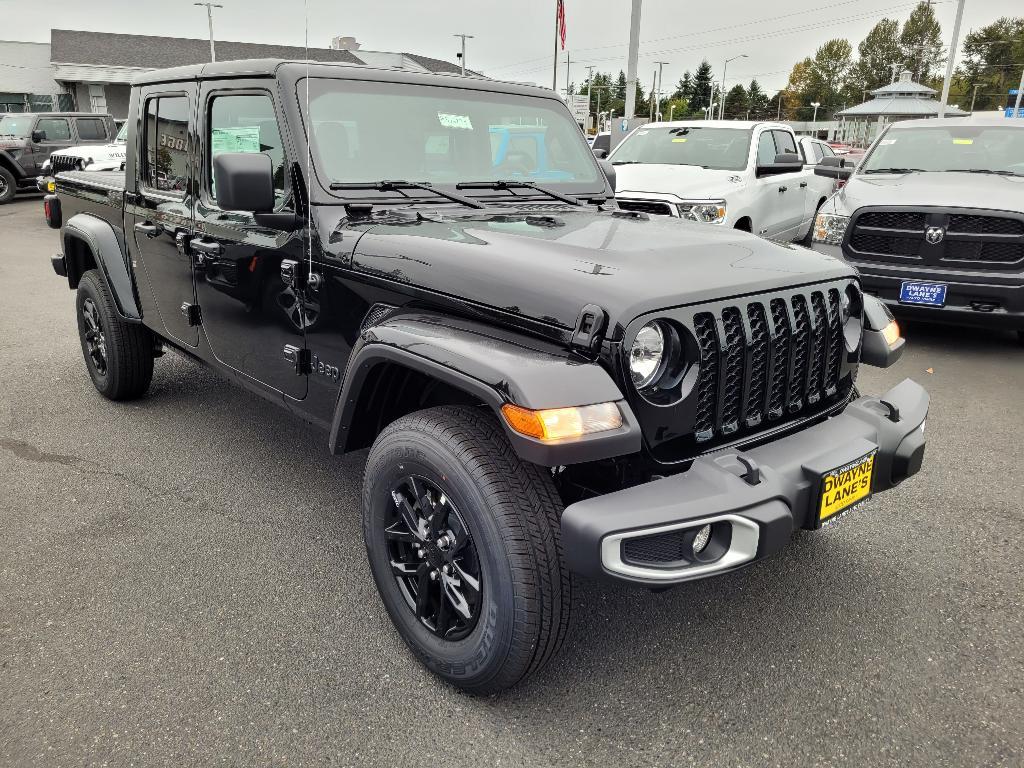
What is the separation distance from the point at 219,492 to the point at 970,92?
91349mm

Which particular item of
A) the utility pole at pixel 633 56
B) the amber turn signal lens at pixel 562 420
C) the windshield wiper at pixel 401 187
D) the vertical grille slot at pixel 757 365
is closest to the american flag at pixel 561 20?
the utility pole at pixel 633 56

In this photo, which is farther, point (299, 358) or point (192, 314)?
point (192, 314)

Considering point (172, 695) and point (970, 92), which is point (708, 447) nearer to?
point (172, 695)

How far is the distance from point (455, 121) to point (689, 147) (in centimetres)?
600

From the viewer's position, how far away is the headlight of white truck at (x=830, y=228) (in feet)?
21.2

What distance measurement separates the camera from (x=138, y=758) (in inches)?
82.5

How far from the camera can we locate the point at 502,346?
2141mm

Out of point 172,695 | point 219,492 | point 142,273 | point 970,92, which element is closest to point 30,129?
point 142,273

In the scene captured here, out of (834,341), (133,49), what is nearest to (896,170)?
(834,341)

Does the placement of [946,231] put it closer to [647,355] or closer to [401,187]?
[401,187]

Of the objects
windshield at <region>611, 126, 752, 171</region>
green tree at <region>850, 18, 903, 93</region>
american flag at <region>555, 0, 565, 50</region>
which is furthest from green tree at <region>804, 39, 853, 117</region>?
windshield at <region>611, 126, 752, 171</region>

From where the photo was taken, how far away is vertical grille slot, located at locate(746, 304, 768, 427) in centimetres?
229

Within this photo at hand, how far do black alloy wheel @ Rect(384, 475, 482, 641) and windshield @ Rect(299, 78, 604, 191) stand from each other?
1.32 m

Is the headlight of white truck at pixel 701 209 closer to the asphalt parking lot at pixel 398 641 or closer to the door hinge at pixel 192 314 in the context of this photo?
the asphalt parking lot at pixel 398 641
